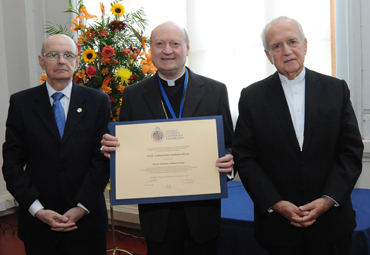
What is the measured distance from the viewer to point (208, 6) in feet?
13.2

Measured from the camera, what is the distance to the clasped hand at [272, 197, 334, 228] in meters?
1.86

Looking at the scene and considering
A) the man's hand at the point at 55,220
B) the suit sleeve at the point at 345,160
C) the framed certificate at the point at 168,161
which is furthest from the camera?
the man's hand at the point at 55,220

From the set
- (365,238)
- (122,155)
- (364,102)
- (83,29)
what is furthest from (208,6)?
(365,238)

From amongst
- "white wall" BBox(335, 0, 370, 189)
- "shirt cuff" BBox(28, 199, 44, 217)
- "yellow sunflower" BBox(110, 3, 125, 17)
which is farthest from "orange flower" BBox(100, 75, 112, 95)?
"white wall" BBox(335, 0, 370, 189)

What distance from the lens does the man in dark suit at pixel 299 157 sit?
190 centimetres

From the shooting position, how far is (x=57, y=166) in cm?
212

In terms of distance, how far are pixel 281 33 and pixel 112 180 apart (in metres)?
1.28

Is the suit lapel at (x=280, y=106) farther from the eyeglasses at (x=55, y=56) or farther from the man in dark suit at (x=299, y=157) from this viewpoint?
the eyeglasses at (x=55, y=56)

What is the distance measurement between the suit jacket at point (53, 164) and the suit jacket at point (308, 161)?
0.94 meters

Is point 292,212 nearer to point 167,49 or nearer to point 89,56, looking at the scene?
point 167,49

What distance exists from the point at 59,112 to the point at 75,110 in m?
0.11

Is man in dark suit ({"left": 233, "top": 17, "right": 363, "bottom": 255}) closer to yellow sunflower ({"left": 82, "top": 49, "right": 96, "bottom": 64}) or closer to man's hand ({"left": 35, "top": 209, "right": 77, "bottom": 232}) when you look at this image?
man's hand ({"left": 35, "top": 209, "right": 77, "bottom": 232})

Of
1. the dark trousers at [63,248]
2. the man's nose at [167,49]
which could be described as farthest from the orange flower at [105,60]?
the dark trousers at [63,248]

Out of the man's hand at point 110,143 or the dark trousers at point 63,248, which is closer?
the man's hand at point 110,143
